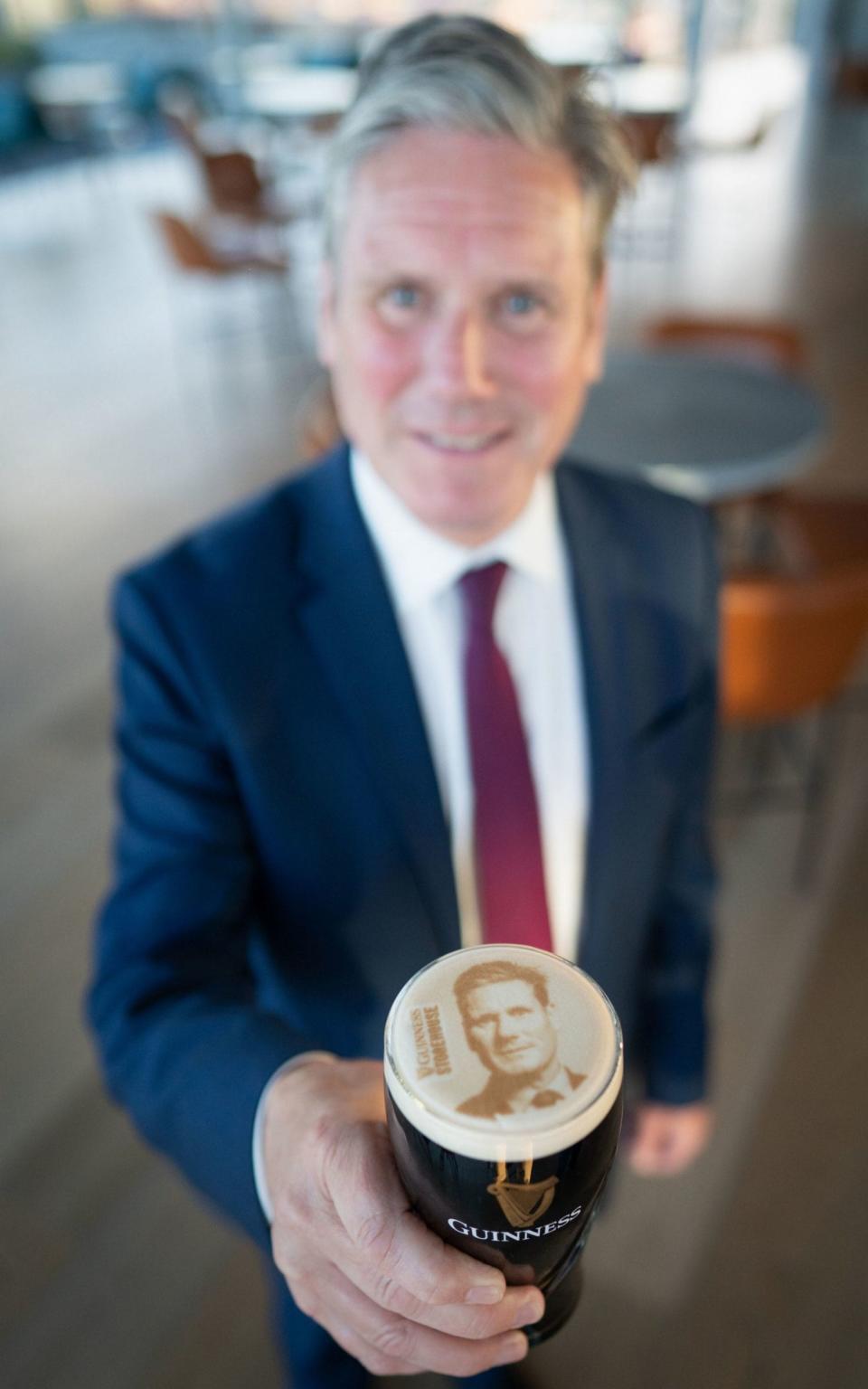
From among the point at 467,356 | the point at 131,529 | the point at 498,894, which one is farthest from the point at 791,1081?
the point at 131,529

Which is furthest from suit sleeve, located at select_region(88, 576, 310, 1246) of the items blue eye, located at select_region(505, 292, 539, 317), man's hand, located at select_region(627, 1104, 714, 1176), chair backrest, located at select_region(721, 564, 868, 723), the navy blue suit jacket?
chair backrest, located at select_region(721, 564, 868, 723)

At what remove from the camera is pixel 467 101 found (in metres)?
0.87

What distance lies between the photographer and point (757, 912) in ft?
8.84

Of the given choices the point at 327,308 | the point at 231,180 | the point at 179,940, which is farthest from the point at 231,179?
the point at 179,940

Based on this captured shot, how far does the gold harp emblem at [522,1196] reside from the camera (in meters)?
0.44

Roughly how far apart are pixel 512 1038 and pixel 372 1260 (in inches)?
5.9

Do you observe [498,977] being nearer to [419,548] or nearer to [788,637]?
[419,548]

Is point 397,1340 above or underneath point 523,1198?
underneath

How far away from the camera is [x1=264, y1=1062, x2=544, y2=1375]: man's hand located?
48 centimetres

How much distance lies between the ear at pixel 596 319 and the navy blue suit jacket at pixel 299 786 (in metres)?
0.17

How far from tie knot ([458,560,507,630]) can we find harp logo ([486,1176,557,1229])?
0.68 m

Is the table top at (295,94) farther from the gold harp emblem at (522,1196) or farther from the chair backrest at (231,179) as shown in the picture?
the gold harp emblem at (522,1196)

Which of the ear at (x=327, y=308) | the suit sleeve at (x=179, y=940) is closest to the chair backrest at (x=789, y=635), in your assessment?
the ear at (x=327, y=308)

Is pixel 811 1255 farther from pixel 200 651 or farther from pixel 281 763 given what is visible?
pixel 200 651
